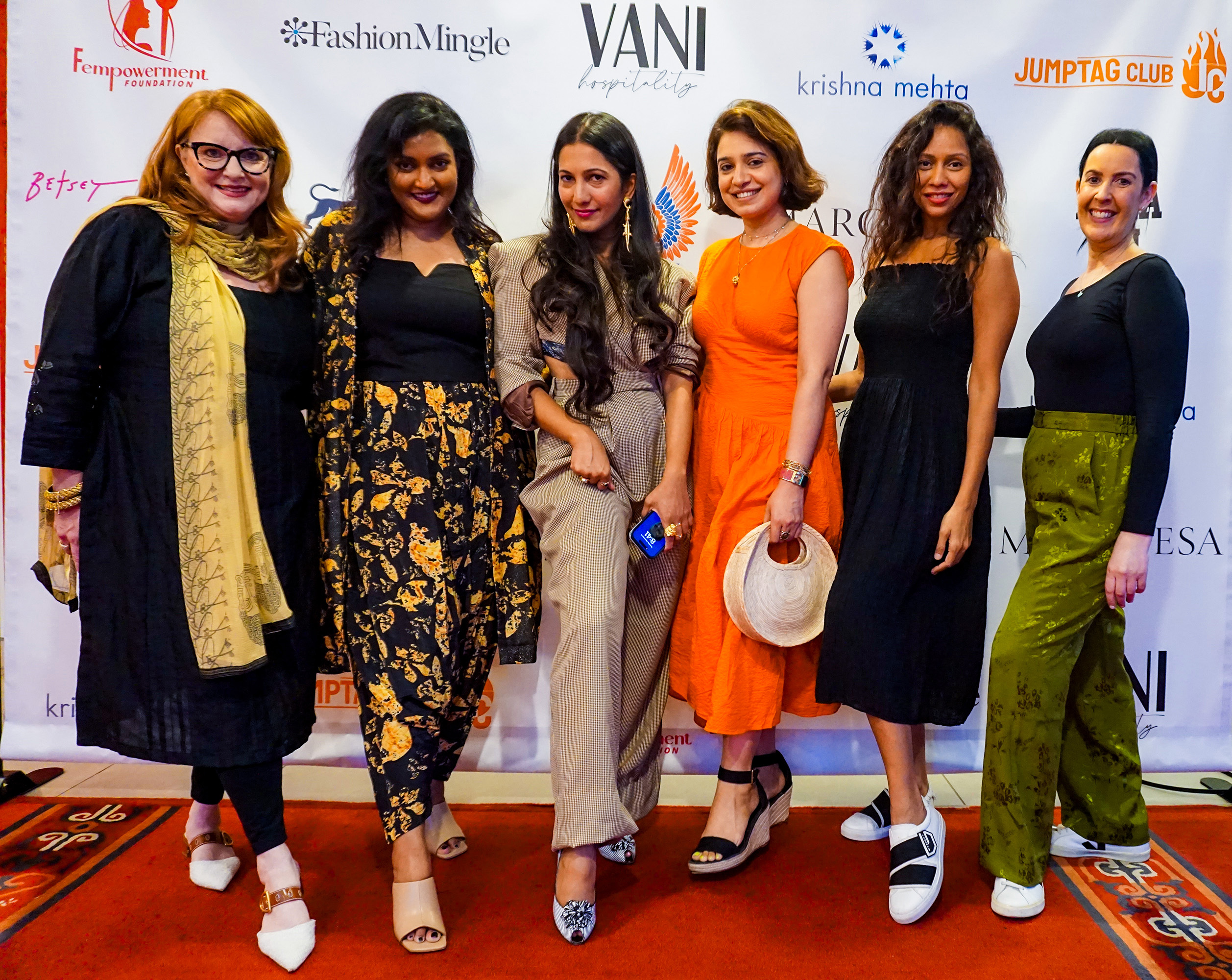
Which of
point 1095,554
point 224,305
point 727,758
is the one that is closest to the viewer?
point 224,305

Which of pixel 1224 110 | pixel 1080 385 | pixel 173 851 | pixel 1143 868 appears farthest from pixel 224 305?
pixel 1224 110

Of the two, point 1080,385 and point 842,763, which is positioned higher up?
point 1080,385

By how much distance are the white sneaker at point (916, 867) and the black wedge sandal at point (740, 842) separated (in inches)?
13.7

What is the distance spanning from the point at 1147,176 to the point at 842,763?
→ 1.98 metres

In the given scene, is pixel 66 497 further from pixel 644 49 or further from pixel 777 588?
pixel 644 49

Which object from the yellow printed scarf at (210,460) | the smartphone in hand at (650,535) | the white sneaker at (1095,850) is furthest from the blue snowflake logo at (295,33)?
the white sneaker at (1095,850)

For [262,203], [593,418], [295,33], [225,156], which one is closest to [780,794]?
[593,418]

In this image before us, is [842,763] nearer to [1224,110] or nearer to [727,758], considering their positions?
[727,758]

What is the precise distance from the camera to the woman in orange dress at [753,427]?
2215mm

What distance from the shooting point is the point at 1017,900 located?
2217 mm

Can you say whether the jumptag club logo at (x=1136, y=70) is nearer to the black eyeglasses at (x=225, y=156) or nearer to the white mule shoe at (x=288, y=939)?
the black eyeglasses at (x=225, y=156)

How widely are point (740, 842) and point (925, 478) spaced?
107cm

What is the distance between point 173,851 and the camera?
2531 millimetres

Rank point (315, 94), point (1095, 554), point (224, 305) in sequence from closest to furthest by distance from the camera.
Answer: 1. point (224, 305)
2. point (1095, 554)
3. point (315, 94)
